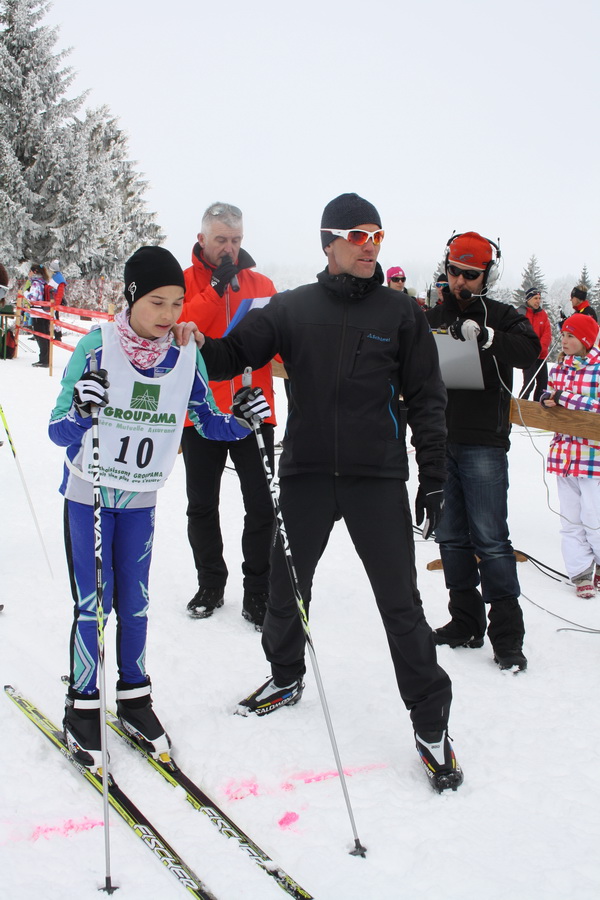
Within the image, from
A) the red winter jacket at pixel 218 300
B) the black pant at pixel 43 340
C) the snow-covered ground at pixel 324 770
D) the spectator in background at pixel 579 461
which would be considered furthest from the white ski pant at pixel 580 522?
the black pant at pixel 43 340

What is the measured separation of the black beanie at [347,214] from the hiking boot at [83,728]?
2.15 meters

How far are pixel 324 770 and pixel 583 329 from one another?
12.1 feet

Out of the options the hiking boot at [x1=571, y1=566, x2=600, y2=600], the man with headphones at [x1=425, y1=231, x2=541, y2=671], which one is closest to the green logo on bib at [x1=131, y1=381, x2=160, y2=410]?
the man with headphones at [x1=425, y1=231, x2=541, y2=671]

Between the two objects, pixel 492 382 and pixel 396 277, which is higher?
pixel 396 277

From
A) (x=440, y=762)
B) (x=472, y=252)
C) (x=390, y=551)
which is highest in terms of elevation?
(x=472, y=252)

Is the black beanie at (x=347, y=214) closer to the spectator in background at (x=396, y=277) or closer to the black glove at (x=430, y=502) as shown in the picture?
the black glove at (x=430, y=502)

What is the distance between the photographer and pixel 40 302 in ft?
51.3

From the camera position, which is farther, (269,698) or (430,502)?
(269,698)

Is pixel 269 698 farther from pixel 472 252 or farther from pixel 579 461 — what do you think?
pixel 579 461

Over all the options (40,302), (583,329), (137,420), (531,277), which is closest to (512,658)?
(137,420)

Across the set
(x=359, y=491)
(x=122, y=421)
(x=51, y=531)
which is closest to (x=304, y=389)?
(x=359, y=491)

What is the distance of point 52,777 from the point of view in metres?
2.60

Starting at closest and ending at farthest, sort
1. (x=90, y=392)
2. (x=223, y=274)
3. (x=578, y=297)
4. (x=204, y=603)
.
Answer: (x=90, y=392) < (x=223, y=274) < (x=204, y=603) < (x=578, y=297)

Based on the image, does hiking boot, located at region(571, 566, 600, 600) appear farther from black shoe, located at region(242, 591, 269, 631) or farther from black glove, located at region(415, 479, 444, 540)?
black glove, located at region(415, 479, 444, 540)
